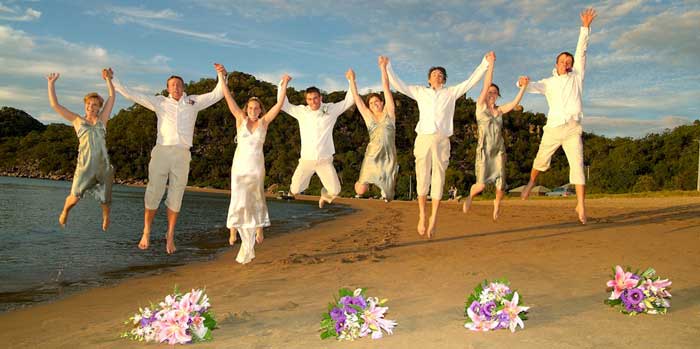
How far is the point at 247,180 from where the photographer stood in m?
8.18

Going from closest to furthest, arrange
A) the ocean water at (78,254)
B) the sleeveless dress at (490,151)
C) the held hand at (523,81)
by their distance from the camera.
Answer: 1. the held hand at (523,81)
2. the sleeveless dress at (490,151)
3. the ocean water at (78,254)

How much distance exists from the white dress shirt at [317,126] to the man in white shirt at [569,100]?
3565mm

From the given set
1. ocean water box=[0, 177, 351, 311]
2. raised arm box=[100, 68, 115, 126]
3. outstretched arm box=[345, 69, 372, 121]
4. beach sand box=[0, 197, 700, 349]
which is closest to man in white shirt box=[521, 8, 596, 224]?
beach sand box=[0, 197, 700, 349]

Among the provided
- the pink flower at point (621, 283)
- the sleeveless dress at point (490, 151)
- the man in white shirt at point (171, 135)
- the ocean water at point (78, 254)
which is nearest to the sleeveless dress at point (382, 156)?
the sleeveless dress at point (490, 151)

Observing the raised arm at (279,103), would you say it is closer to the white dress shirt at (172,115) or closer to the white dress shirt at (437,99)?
the white dress shirt at (172,115)

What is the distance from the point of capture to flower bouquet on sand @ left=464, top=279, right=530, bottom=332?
5.41 meters

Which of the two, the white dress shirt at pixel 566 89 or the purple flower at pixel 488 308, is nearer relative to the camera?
the purple flower at pixel 488 308

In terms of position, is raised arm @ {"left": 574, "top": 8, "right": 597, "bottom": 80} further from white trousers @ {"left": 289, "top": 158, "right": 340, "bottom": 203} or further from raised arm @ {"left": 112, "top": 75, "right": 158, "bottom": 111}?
raised arm @ {"left": 112, "top": 75, "right": 158, "bottom": 111}

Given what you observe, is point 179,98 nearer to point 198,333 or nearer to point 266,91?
point 198,333

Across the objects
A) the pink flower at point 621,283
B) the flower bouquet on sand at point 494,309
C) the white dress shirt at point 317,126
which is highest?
the white dress shirt at point 317,126

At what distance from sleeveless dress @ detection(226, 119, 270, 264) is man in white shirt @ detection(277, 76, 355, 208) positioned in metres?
0.93

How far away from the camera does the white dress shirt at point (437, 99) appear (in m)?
8.98

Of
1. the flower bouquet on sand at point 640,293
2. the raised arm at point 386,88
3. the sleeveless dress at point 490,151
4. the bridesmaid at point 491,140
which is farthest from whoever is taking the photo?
the sleeveless dress at point 490,151

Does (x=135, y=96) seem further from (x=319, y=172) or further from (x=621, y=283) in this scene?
(x=621, y=283)
